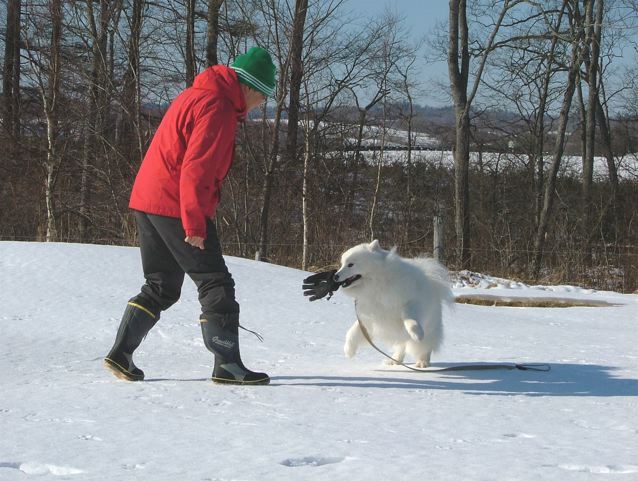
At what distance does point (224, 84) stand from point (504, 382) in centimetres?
209

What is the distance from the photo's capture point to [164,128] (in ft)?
11.9

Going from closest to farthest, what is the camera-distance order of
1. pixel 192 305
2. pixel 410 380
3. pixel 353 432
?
pixel 353 432, pixel 410 380, pixel 192 305

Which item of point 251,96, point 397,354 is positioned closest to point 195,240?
point 251,96

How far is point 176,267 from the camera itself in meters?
3.72

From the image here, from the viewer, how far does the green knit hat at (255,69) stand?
3.62 m

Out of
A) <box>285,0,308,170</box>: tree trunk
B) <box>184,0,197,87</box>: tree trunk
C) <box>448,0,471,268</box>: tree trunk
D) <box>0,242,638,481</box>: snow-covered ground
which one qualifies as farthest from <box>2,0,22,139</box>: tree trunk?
<box>0,242,638,481</box>: snow-covered ground

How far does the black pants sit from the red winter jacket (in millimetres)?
88

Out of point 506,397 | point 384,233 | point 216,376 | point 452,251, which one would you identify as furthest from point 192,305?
point 384,233

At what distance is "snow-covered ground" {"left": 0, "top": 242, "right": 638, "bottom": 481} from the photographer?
88.7 inches

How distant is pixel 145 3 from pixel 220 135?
10.6 m

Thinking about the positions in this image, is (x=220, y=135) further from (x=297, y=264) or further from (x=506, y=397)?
(x=297, y=264)

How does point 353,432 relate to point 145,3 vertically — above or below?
below

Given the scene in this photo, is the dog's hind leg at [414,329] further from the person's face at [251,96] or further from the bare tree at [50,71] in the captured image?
the bare tree at [50,71]

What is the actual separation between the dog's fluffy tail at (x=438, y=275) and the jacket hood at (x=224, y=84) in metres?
1.61
